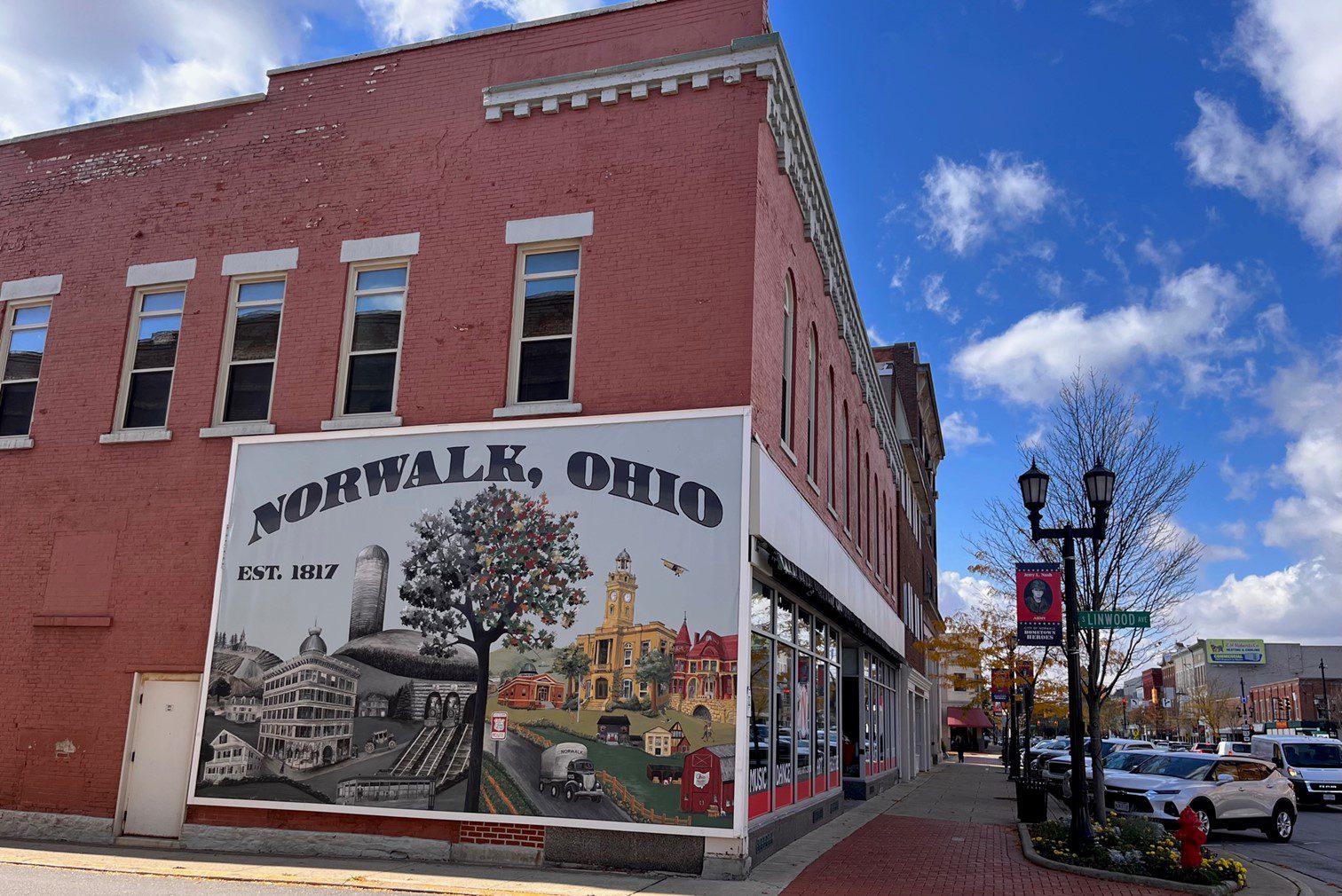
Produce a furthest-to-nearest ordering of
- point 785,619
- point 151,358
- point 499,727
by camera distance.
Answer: point 151,358
point 785,619
point 499,727

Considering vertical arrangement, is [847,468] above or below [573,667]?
above

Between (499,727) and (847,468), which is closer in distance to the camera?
(499,727)

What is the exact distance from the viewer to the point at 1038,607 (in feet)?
47.2

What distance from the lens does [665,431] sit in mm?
11945

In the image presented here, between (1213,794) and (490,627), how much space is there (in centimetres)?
1366

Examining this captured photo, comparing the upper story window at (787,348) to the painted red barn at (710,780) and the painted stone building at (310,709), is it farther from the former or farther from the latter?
the painted stone building at (310,709)

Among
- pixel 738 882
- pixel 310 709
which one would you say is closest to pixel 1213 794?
pixel 738 882

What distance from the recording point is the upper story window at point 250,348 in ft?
46.9

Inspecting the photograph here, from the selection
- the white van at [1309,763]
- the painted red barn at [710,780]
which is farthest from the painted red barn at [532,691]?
the white van at [1309,763]

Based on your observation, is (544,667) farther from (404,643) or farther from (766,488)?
(766,488)

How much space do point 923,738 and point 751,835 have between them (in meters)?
31.1

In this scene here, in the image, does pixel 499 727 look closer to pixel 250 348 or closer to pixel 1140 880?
pixel 250 348

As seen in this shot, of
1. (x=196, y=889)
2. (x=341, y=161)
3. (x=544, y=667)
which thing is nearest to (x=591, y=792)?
(x=544, y=667)

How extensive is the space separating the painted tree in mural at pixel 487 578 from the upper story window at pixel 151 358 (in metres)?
4.99
